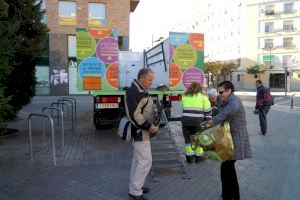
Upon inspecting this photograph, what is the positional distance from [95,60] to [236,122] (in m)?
6.82

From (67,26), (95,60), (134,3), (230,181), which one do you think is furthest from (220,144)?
(134,3)

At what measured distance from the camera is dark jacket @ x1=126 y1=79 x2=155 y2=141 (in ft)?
17.2

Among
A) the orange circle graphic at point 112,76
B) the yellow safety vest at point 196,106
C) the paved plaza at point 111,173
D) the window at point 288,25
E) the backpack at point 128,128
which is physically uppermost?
the window at point 288,25

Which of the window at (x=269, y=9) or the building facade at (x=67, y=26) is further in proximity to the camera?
Answer: the window at (x=269, y=9)

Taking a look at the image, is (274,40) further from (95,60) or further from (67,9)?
(95,60)

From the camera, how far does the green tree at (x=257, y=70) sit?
62.9m

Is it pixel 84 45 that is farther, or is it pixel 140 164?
pixel 84 45

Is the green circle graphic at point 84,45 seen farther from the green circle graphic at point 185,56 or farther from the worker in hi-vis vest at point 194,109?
the worker in hi-vis vest at point 194,109

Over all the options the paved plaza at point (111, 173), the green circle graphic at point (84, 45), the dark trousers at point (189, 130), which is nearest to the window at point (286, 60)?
the paved plaza at point (111, 173)

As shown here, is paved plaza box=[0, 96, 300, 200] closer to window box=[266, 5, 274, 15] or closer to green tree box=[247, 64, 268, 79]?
green tree box=[247, 64, 268, 79]

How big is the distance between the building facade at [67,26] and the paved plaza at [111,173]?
866 inches

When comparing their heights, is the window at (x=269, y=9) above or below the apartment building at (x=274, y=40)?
above

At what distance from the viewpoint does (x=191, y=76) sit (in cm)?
1184

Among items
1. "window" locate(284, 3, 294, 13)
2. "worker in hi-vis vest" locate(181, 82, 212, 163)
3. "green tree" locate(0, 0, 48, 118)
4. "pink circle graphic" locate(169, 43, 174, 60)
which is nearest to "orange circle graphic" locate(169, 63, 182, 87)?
"pink circle graphic" locate(169, 43, 174, 60)
